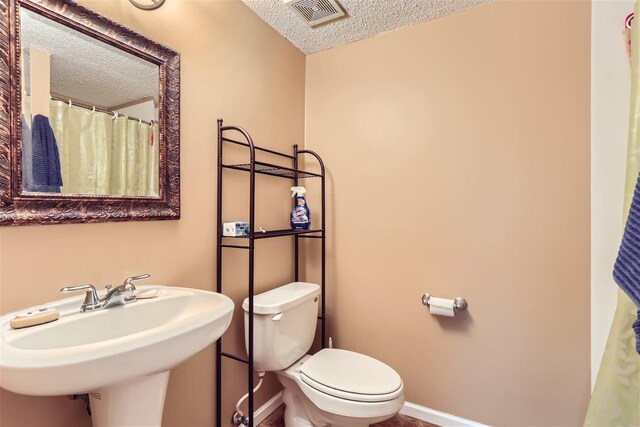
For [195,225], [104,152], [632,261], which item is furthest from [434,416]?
[104,152]

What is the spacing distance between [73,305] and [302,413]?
116 cm

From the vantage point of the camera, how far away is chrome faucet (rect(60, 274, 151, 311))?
948 millimetres

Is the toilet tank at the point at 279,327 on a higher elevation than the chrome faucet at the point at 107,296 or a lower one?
lower

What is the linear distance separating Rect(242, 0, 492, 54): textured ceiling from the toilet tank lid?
58.0 inches

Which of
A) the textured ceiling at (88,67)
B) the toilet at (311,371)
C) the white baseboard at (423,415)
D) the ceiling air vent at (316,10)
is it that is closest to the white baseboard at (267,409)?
the white baseboard at (423,415)

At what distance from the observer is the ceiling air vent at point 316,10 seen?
1.55 meters

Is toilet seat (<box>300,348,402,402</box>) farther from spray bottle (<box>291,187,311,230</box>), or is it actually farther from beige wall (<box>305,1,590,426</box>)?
spray bottle (<box>291,187,311,230</box>)

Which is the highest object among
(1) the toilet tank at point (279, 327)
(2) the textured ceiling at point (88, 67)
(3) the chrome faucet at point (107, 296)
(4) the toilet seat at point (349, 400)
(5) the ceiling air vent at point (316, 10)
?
(5) the ceiling air vent at point (316, 10)

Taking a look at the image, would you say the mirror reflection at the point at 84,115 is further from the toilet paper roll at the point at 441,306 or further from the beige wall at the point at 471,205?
the toilet paper roll at the point at 441,306

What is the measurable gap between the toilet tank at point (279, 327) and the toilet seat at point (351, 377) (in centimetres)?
10

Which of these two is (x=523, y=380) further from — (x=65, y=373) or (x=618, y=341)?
(x=65, y=373)

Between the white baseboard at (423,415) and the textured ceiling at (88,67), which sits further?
the white baseboard at (423,415)

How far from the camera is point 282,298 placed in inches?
60.6

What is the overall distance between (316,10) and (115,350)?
Result: 1705 mm
